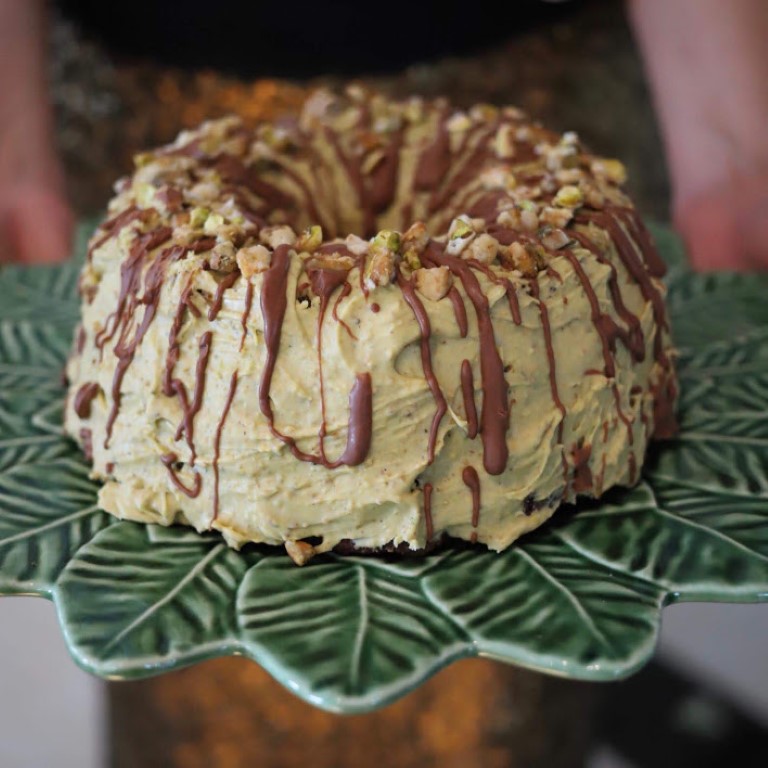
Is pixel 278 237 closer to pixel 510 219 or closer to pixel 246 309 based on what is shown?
pixel 246 309

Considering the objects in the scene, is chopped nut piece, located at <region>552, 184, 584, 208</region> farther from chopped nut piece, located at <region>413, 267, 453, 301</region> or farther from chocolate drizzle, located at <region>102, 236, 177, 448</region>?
chocolate drizzle, located at <region>102, 236, 177, 448</region>

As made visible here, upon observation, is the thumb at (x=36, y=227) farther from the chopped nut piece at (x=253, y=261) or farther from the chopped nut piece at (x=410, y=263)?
the chopped nut piece at (x=410, y=263)

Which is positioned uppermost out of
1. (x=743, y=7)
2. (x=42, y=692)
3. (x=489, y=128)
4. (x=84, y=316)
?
(x=743, y=7)

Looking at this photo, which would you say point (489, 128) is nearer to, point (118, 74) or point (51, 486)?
point (51, 486)

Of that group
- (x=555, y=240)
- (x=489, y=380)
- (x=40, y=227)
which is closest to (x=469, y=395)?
(x=489, y=380)

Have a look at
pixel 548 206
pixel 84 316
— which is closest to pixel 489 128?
pixel 548 206

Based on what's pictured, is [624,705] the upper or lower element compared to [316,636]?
lower
